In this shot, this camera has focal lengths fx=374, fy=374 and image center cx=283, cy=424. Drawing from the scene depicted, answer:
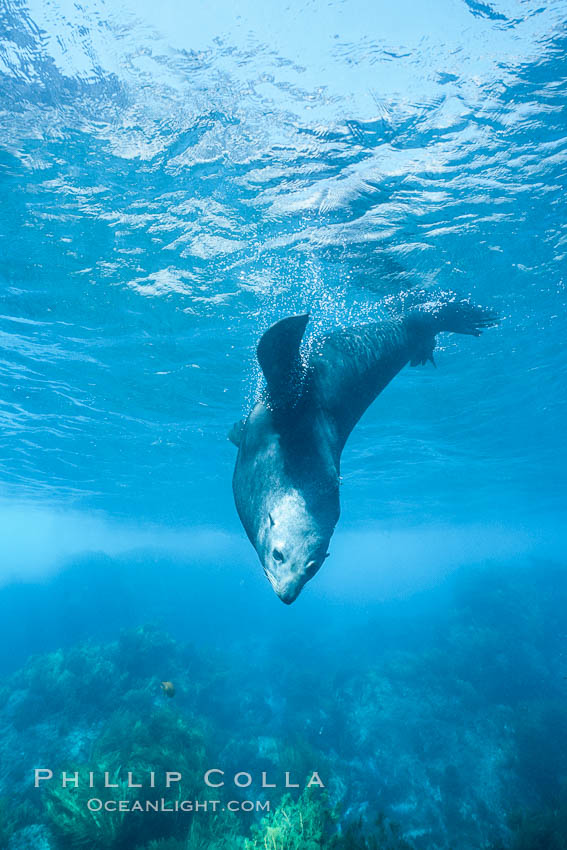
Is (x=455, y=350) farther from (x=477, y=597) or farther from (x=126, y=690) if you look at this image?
(x=477, y=597)

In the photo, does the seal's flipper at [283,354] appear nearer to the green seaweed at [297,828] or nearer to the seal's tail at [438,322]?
the seal's tail at [438,322]

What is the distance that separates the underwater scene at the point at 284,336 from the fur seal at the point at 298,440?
0.06 ft

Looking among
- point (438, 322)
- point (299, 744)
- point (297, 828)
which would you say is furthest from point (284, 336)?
point (299, 744)

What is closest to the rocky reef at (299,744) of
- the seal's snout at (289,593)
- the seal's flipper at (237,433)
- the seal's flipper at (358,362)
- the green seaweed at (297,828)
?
the green seaweed at (297,828)

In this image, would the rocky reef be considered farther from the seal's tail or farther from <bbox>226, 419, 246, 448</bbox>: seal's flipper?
the seal's tail

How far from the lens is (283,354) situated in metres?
2.03

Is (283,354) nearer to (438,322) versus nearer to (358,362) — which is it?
(358,362)

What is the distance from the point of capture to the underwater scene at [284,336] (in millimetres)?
5012

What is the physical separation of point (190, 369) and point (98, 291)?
4.37 m

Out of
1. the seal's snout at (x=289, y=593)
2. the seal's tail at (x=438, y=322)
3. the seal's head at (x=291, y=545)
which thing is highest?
the seal's tail at (x=438, y=322)

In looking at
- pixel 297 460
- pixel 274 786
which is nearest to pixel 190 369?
pixel 297 460

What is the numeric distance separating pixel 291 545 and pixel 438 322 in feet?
9.84

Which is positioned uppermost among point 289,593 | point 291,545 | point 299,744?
point 291,545

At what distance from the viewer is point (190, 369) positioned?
13805mm
